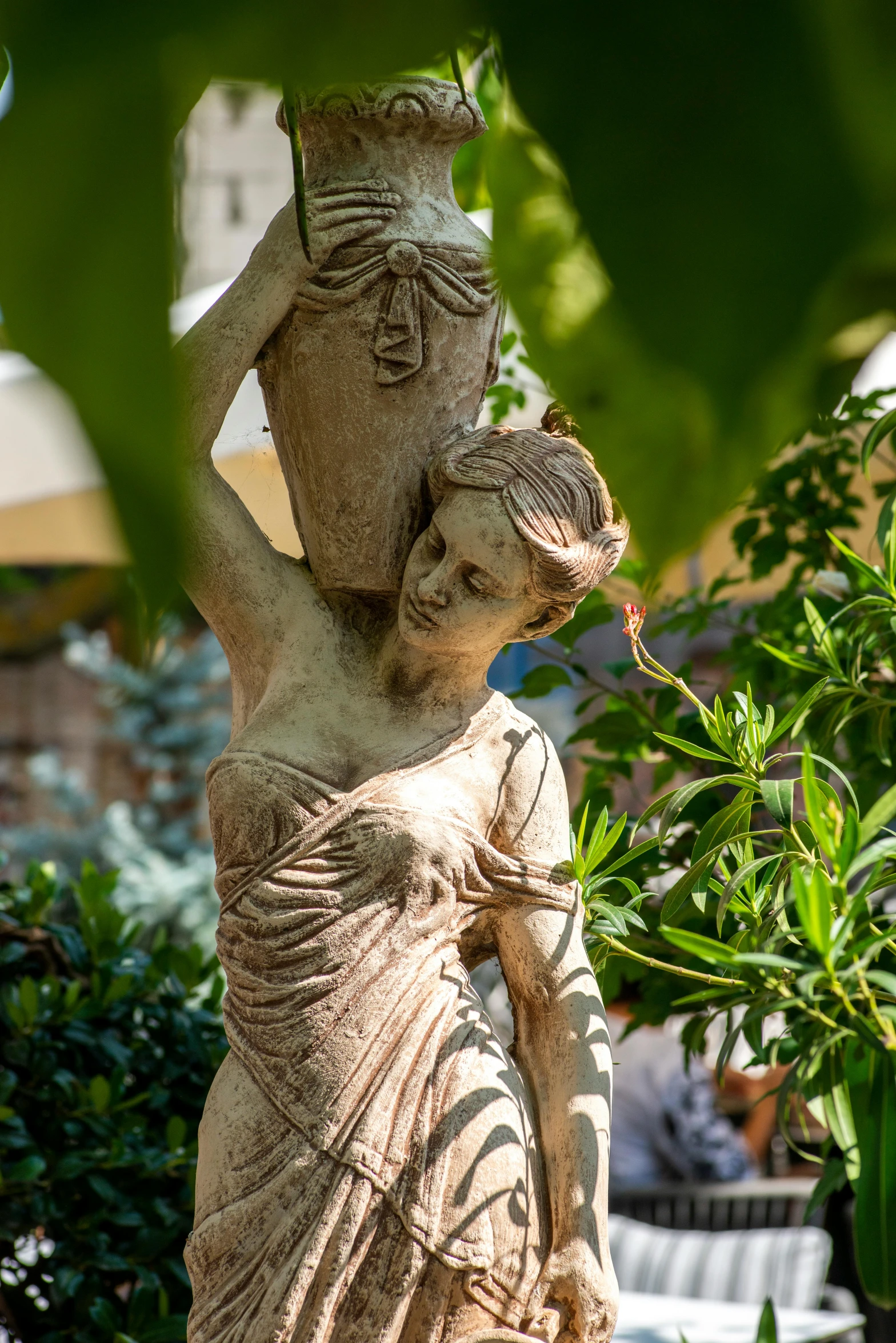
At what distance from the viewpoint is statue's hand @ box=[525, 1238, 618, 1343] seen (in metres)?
1.18

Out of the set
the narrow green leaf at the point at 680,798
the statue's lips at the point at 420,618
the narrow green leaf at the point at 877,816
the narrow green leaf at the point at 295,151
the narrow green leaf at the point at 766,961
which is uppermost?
the narrow green leaf at the point at 295,151

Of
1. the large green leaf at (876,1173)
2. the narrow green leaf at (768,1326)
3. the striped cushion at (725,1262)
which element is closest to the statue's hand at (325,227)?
the large green leaf at (876,1173)

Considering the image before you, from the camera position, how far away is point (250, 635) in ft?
4.16

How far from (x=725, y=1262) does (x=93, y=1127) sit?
2.49m

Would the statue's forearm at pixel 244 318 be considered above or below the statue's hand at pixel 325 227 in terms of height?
below

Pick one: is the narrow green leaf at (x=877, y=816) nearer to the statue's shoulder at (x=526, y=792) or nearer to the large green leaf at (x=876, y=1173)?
the large green leaf at (x=876, y=1173)

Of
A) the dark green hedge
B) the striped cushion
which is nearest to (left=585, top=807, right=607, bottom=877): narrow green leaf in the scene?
the dark green hedge

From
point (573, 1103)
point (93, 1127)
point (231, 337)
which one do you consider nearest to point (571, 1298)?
point (573, 1103)

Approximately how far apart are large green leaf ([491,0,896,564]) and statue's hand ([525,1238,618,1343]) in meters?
1.10

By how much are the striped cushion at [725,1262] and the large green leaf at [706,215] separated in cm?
383

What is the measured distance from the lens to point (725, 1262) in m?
3.93

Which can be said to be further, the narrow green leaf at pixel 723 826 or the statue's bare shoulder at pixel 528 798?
the narrow green leaf at pixel 723 826

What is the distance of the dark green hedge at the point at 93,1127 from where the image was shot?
6.48 feet

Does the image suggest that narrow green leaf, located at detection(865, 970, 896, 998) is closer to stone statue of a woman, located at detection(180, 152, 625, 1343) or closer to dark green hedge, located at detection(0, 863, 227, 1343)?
stone statue of a woman, located at detection(180, 152, 625, 1343)
